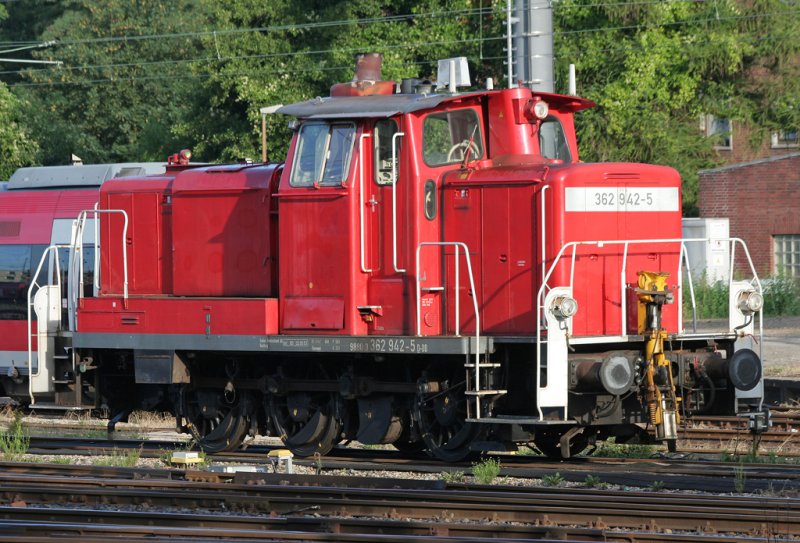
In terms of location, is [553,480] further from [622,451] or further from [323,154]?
[323,154]

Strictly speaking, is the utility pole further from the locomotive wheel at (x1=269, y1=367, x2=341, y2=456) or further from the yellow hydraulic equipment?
the locomotive wheel at (x1=269, y1=367, x2=341, y2=456)

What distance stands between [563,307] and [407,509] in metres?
2.74

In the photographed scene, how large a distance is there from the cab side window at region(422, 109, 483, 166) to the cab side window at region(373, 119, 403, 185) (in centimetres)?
36

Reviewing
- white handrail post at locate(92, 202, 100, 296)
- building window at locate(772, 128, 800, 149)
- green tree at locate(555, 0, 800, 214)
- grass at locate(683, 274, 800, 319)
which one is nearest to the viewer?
white handrail post at locate(92, 202, 100, 296)

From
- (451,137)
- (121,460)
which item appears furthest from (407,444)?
(451,137)

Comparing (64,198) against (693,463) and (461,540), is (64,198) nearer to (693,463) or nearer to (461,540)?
(693,463)

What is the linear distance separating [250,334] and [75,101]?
128 feet

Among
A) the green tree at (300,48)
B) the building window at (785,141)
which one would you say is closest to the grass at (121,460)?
the green tree at (300,48)

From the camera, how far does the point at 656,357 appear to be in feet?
38.3

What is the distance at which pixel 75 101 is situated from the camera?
49.5m

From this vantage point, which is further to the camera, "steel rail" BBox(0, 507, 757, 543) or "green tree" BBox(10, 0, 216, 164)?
"green tree" BBox(10, 0, 216, 164)

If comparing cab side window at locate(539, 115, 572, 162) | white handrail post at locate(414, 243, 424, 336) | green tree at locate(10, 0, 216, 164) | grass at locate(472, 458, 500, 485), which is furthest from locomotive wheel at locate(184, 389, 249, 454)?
green tree at locate(10, 0, 216, 164)

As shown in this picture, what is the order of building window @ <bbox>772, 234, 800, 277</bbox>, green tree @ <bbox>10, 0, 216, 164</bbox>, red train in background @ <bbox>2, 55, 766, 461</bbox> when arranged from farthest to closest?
green tree @ <bbox>10, 0, 216, 164</bbox> < building window @ <bbox>772, 234, 800, 277</bbox> < red train in background @ <bbox>2, 55, 766, 461</bbox>

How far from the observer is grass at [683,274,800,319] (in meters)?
30.2
